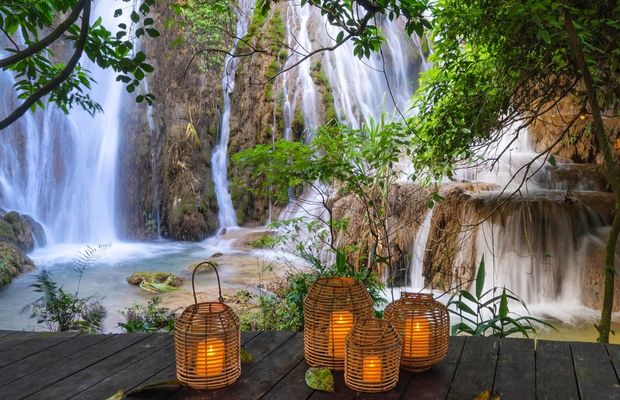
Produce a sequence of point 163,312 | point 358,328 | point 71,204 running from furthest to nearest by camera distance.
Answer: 1. point 71,204
2. point 163,312
3. point 358,328

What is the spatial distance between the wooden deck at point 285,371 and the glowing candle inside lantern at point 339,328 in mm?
131

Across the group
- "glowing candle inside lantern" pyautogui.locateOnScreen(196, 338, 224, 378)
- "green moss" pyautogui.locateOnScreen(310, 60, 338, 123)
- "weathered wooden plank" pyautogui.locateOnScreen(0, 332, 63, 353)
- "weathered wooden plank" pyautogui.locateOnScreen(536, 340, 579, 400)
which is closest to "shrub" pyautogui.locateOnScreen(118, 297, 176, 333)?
"weathered wooden plank" pyautogui.locateOnScreen(0, 332, 63, 353)

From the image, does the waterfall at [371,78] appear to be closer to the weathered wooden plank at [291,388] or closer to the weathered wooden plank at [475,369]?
the weathered wooden plank at [475,369]

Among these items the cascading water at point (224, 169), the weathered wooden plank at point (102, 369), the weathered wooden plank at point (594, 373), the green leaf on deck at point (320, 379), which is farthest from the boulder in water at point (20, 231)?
the weathered wooden plank at point (594, 373)

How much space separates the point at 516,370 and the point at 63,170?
1452 centimetres

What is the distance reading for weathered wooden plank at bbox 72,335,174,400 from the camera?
1.89 metres

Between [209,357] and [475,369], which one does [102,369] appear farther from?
[475,369]

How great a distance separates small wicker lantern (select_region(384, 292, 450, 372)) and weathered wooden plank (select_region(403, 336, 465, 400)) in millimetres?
39

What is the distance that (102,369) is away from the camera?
213 centimetres

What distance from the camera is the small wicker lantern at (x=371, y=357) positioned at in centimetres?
176

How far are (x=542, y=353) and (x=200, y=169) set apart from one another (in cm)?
1306

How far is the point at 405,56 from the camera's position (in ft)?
46.1

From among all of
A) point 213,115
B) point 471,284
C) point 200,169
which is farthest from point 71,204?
point 471,284

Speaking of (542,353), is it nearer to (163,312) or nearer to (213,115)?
(163,312)
